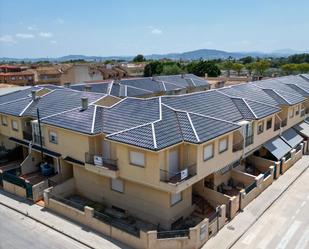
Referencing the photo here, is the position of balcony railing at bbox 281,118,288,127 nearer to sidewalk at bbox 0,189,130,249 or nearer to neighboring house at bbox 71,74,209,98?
neighboring house at bbox 71,74,209,98

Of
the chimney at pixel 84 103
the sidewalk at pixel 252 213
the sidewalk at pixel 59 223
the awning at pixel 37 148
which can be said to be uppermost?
the chimney at pixel 84 103

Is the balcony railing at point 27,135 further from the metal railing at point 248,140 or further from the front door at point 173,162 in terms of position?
the metal railing at point 248,140

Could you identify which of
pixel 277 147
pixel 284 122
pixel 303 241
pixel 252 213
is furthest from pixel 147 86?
pixel 303 241

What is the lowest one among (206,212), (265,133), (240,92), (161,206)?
(206,212)

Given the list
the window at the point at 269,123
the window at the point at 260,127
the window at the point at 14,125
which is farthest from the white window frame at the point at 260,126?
the window at the point at 14,125

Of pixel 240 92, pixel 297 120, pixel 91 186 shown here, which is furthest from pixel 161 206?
pixel 297 120

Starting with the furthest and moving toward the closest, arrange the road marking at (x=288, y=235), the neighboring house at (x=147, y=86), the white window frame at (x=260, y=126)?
the neighboring house at (x=147, y=86) → the white window frame at (x=260, y=126) → the road marking at (x=288, y=235)

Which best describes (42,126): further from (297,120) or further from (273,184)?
(297,120)

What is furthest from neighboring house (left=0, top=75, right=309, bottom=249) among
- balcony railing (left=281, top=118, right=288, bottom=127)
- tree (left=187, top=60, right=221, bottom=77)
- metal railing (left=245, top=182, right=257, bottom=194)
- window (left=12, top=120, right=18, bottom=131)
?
tree (left=187, top=60, right=221, bottom=77)
